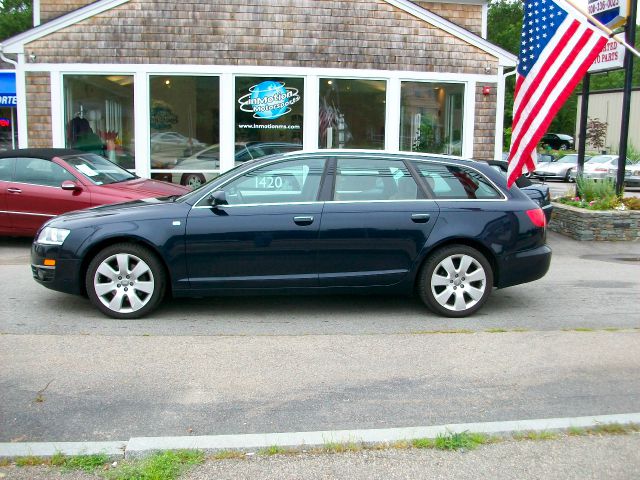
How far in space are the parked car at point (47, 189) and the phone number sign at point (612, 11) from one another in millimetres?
7940

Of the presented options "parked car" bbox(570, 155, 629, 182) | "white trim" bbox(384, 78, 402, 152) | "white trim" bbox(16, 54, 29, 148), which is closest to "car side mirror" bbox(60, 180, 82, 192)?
"white trim" bbox(16, 54, 29, 148)

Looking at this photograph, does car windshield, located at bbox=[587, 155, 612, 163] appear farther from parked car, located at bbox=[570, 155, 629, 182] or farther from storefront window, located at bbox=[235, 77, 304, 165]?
storefront window, located at bbox=[235, 77, 304, 165]

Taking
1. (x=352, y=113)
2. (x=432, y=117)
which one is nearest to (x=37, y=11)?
(x=352, y=113)

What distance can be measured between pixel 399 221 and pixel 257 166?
145cm

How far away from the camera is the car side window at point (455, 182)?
22.6 ft

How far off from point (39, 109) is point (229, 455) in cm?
1149

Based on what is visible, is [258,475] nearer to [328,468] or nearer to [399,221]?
[328,468]

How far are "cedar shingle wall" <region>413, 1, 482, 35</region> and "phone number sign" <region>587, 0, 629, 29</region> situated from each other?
9.52 feet

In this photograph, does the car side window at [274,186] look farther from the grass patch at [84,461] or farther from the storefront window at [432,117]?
the storefront window at [432,117]

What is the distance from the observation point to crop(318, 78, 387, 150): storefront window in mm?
13961

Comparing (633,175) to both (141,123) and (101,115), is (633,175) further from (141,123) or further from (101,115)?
(101,115)

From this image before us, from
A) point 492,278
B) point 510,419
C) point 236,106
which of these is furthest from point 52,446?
point 236,106

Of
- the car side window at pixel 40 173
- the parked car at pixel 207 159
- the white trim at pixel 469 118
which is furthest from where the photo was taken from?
the white trim at pixel 469 118

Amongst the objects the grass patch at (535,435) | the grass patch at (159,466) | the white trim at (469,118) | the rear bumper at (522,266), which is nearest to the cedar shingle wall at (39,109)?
the white trim at (469,118)
